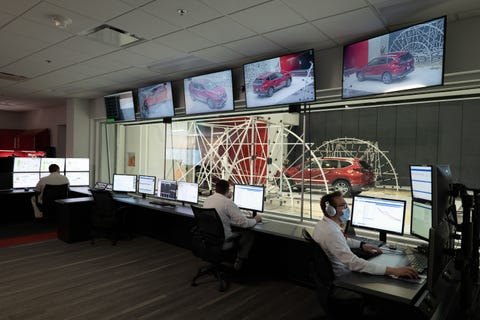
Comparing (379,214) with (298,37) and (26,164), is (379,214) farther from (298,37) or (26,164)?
(26,164)

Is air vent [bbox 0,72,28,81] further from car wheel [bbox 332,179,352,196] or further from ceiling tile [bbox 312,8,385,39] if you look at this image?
car wheel [bbox 332,179,352,196]

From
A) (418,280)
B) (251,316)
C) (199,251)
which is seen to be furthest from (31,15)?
(418,280)

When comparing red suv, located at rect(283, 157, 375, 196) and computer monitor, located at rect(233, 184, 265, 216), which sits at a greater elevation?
red suv, located at rect(283, 157, 375, 196)

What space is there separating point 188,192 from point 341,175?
2.31 meters

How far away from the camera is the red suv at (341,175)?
14.0 feet

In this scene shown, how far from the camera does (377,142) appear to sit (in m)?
4.26

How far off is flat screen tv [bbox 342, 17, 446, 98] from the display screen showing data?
3.54 ft

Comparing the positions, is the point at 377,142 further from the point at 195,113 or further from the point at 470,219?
the point at 195,113

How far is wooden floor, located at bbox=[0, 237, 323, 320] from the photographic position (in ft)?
9.66

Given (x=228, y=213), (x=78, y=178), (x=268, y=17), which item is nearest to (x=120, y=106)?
(x=78, y=178)


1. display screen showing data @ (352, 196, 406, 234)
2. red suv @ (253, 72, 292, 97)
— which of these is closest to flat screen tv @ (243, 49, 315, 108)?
red suv @ (253, 72, 292, 97)

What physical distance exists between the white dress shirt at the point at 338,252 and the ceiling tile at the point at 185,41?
2413 mm

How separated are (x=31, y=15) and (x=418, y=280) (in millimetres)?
4009

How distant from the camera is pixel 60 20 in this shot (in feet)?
10.3
